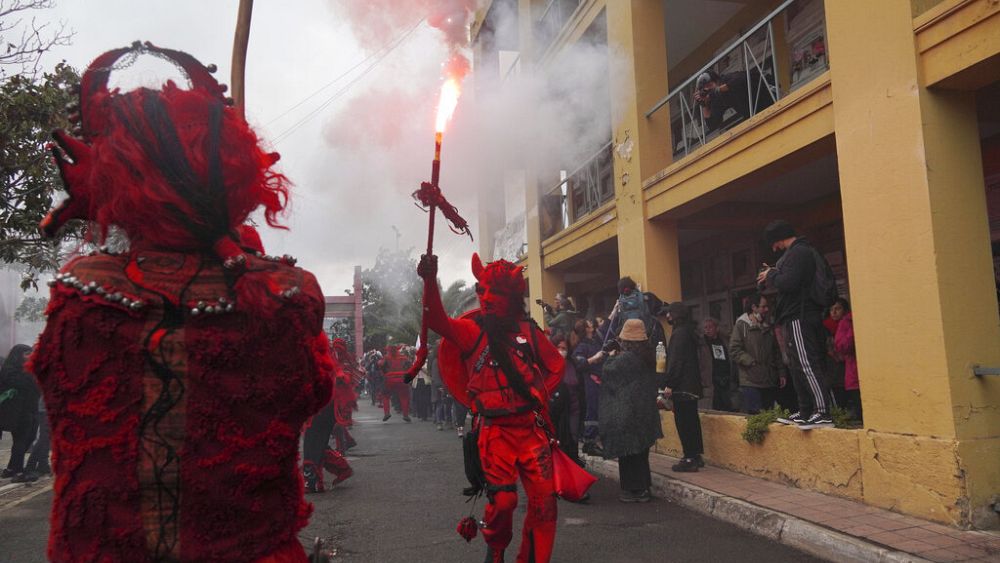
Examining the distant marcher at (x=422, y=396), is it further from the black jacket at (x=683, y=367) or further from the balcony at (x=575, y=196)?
the black jacket at (x=683, y=367)

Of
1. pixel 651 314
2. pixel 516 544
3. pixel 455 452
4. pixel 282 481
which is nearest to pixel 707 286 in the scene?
pixel 651 314

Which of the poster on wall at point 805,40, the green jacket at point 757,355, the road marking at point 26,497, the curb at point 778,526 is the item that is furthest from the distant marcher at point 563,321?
the road marking at point 26,497

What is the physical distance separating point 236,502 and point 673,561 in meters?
3.91

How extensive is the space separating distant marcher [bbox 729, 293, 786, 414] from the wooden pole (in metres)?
6.33

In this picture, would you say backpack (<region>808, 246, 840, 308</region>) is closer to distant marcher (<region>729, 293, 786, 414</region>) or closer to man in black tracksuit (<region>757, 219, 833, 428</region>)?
man in black tracksuit (<region>757, 219, 833, 428</region>)

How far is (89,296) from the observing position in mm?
1385

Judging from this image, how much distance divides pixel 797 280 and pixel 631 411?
1888 mm

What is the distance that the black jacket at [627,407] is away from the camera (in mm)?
6652

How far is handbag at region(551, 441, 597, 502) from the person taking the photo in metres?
4.09

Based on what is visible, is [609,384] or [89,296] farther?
[609,384]

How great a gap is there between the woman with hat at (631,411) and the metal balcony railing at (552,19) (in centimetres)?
801

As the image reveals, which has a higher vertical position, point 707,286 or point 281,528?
point 707,286

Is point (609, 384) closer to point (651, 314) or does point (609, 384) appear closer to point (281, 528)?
point (651, 314)

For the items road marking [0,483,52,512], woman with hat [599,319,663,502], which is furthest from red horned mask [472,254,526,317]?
road marking [0,483,52,512]
